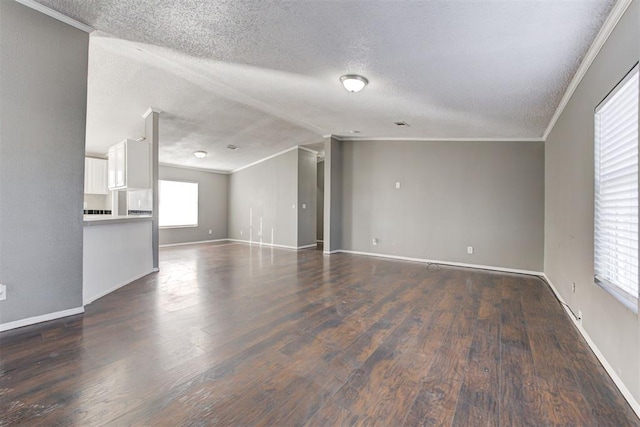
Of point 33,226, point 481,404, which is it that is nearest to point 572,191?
point 481,404

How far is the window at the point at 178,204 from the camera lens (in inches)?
313

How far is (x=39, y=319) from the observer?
2.54 meters

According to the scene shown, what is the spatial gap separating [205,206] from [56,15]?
262 inches

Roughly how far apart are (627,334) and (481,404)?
943 mm

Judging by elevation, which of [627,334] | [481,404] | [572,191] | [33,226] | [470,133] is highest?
[470,133]

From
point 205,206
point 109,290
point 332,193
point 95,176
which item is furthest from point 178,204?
point 109,290

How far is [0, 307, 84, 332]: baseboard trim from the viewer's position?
238 cm

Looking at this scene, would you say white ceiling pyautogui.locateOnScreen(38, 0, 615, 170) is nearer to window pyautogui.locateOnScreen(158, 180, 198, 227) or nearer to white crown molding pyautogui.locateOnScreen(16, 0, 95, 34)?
white crown molding pyautogui.locateOnScreen(16, 0, 95, 34)

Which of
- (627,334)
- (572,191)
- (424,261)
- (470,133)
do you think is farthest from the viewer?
(424,261)

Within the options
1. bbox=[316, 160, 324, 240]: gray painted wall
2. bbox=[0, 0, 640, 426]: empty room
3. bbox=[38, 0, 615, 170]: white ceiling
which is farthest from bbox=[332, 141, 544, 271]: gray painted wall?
bbox=[316, 160, 324, 240]: gray painted wall

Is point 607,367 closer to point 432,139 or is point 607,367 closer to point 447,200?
point 447,200

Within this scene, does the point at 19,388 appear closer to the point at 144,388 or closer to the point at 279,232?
the point at 144,388

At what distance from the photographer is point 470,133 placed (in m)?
5.08

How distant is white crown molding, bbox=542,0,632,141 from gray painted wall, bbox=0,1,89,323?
4.08m
